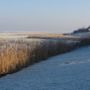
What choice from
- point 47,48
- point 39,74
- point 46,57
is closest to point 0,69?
point 39,74

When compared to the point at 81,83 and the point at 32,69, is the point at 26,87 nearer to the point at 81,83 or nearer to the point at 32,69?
the point at 81,83

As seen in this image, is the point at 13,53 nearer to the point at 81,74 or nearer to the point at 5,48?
the point at 5,48

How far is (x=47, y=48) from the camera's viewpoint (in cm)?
2345

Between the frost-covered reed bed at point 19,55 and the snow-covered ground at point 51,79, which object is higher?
the frost-covered reed bed at point 19,55

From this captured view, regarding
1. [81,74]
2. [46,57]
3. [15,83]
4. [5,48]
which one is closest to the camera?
[15,83]

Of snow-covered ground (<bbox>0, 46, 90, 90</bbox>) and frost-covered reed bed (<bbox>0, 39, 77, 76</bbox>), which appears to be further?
frost-covered reed bed (<bbox>0, 39, 77, 76</bbox>)

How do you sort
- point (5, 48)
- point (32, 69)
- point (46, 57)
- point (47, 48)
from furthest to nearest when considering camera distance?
point (47, 48), point (46, 57), point (5, 48), point (32, 69)

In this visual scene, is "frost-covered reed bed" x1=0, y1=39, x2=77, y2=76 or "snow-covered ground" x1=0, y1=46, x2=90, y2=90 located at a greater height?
→ "frost-covered reed bed" x1=0, y1=39, x2=77, y2=76

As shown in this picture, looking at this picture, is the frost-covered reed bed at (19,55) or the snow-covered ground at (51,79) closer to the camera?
the snow-covered ground at (51,79)

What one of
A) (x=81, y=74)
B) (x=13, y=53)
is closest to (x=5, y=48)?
(x=13, y=53)

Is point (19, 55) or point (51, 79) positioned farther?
point (19, 55)

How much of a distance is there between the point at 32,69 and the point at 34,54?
3752 mm

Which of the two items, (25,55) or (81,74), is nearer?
(81,74)

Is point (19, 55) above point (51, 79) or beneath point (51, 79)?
above
